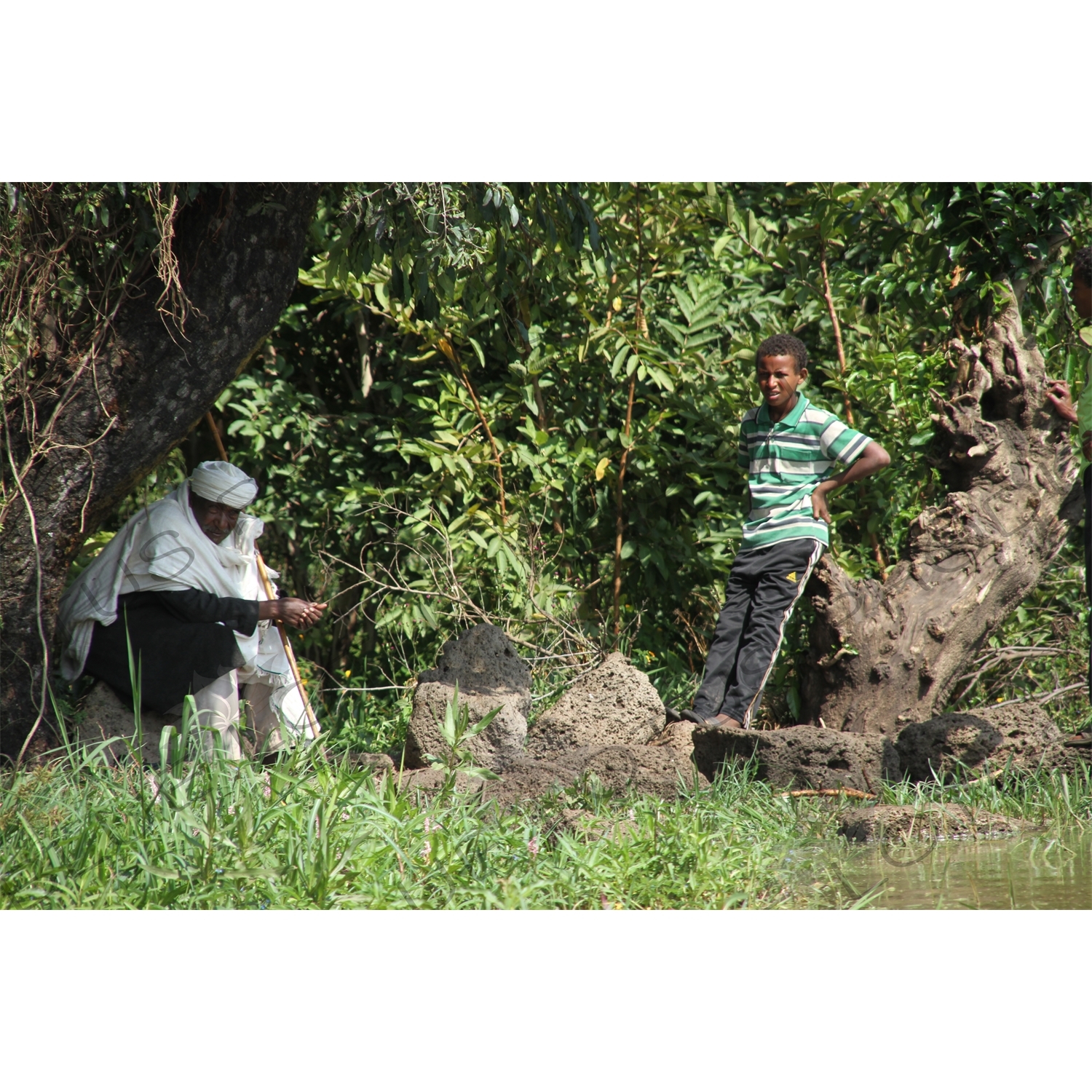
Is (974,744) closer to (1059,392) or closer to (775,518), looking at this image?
(775,518)

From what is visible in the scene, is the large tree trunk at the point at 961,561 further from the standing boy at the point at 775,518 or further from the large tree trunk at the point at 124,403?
the large tree trunk at the point at 124,403

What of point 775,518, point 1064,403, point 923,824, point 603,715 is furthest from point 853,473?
point 923,824

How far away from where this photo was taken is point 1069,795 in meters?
4.15

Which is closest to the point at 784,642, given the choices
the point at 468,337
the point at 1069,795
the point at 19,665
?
the point at 1069,795

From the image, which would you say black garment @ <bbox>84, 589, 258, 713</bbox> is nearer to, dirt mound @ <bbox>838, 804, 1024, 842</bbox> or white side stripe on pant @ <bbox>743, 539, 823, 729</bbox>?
white side stripe on pant @ <bbox>743, 539, 823, 729</bbox>

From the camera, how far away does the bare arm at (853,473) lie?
200 inches

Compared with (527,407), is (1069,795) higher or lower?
lower

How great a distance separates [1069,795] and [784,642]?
178cm

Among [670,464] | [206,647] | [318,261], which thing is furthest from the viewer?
[670,464]

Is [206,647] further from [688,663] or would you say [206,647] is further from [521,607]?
[688,663]

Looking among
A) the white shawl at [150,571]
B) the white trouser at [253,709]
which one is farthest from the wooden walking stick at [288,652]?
the white shawl at [150,571]

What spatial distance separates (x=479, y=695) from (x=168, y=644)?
4.19 feet

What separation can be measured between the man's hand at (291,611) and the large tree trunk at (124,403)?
74 cm

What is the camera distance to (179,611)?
4562 millimetres
